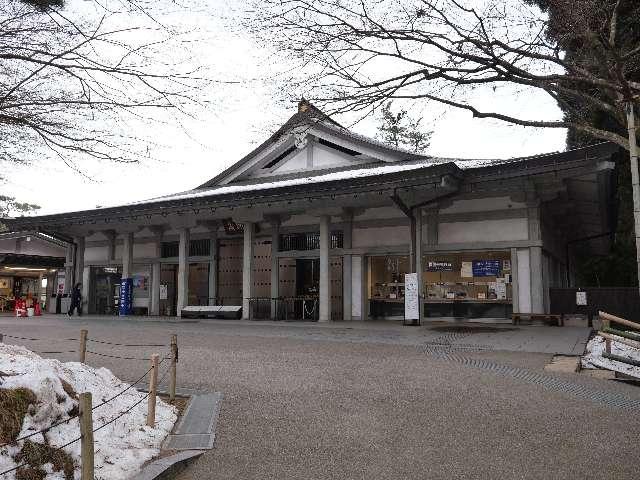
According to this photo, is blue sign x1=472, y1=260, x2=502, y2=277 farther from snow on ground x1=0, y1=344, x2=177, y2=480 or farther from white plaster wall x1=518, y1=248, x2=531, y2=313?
snow on ground x1=0, y1=344, x2=177, y2=480

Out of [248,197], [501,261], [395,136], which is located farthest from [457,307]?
[395,136]

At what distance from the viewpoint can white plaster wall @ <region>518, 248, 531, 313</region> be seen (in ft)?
52.6

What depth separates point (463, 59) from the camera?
6879mm

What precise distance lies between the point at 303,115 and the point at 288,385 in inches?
157

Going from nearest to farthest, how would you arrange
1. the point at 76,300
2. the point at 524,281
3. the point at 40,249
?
1. the point at 524,281
2. the point at 76,300
3. the point at 40,249

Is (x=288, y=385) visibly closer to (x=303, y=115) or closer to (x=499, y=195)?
(x=303, y=115)

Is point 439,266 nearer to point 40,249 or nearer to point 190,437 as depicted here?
point 190,437

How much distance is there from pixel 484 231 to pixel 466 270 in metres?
1.54

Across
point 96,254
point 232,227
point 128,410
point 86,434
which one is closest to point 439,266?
point 232,227

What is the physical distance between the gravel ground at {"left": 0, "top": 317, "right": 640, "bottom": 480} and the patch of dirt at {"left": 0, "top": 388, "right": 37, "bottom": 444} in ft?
4.41

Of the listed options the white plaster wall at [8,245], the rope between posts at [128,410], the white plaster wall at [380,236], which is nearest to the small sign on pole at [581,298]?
the white plaster wall at [380,236]

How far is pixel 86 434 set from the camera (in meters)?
3.20

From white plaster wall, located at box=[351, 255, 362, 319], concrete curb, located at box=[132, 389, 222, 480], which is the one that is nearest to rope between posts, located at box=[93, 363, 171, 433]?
concrete curb, located at box=[132, 389, 222, 480]

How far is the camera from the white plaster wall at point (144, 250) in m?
24.2
